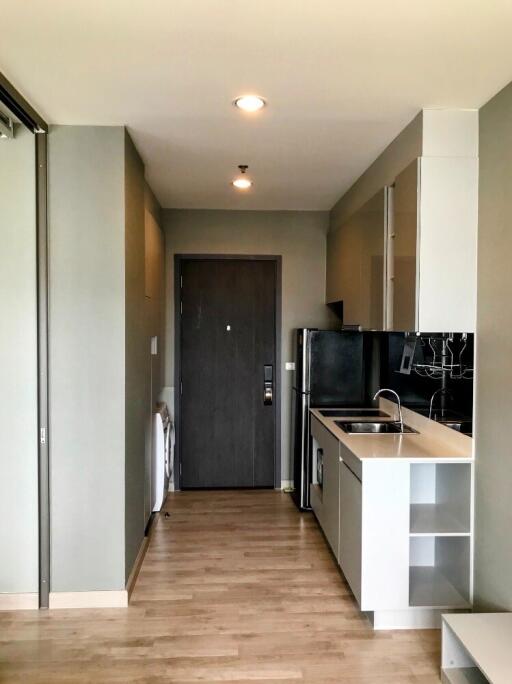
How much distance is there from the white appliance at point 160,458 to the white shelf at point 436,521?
1954 mm

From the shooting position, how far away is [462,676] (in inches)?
86.3

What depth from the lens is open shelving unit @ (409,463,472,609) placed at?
8.67ft

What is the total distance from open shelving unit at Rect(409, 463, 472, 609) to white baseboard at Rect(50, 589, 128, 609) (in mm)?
1515

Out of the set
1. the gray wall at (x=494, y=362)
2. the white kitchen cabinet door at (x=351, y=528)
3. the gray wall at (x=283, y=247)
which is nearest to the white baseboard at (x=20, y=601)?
the white kitchen cabinet door at (x=351, y=528)

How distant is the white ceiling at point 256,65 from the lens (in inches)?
69.5

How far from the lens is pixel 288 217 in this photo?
4918 millimetres

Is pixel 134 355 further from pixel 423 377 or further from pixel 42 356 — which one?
pixel 423 377

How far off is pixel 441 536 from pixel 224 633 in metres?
1.19

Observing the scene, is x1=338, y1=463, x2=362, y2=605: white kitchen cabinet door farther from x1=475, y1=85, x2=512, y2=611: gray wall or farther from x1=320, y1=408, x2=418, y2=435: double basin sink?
x1=475, y1=85, x2=512, y2=611: gray wall

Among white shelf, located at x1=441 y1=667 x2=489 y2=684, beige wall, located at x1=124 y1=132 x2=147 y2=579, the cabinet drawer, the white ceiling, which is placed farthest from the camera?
the cabinet drawer

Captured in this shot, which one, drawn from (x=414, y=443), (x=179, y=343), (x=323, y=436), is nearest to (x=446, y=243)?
(x=414, y=443)

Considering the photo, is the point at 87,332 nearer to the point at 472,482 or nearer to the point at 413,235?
the point at 413,235

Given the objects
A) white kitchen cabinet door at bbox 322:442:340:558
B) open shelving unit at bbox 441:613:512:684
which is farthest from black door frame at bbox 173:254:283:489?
open shelving unit at bbox 441:613:512:684

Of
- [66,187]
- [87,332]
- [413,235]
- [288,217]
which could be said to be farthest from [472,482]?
[288,217]
